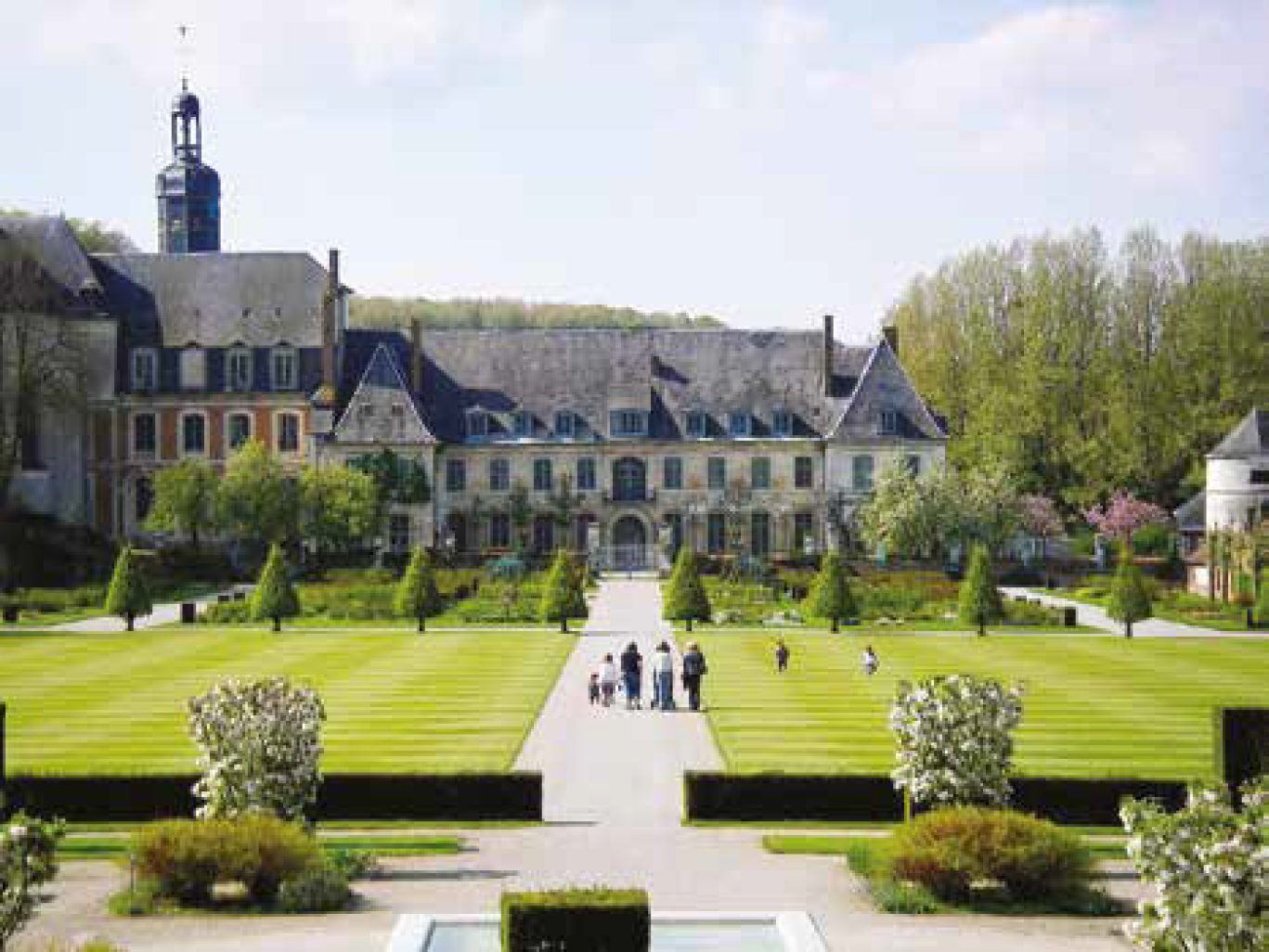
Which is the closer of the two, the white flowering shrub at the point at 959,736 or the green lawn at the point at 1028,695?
the white flowering shrub at the point at 959,736

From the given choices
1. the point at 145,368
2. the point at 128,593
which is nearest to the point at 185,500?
the point at 145,368

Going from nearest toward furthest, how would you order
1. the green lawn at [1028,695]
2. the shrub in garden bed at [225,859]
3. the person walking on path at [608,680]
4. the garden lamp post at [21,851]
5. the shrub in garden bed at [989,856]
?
the garden lamp post at [21,851]
the shrub in garden bed at [225,859]
the shrub in garden bed at [989,856]
the green lawn at [1028,695]
the person walking on path at [608,680]

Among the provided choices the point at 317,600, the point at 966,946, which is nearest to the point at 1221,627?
the point at 317,600

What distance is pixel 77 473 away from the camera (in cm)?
7412

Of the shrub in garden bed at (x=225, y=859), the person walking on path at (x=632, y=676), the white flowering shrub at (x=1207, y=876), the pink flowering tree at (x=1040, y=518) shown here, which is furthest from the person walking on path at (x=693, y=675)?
the pink flowering tree at (x=1040, y=518)

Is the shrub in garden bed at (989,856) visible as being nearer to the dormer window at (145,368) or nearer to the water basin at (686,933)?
the water basin at (686,933)

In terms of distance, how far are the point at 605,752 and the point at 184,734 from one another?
690 centimetres

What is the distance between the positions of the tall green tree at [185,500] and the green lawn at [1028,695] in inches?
1045

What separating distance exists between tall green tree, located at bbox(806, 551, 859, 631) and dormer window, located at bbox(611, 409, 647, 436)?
26.1 m

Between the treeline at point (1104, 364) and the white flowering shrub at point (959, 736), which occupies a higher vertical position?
the treeline at point (1104, 364)

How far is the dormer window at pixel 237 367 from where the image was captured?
7588cm

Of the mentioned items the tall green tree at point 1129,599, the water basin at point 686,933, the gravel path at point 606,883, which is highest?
the tall green tree at point 1129,599

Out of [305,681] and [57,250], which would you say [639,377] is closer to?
[57,250]

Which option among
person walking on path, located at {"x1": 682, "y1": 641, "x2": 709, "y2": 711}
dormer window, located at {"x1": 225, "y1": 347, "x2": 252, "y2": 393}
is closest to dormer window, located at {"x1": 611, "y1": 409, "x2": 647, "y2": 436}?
dormer window, located at {"x1": 225, "y1": 347, "x2": 252, "y2": 393}
